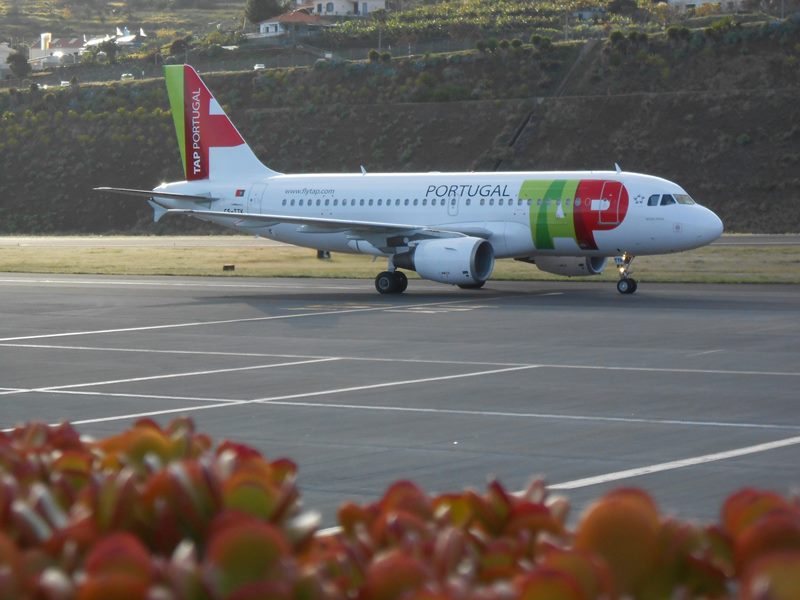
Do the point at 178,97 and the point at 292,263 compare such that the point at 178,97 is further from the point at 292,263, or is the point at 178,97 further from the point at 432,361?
the point at 432,361

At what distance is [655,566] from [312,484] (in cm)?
829

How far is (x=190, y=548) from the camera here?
109 inches

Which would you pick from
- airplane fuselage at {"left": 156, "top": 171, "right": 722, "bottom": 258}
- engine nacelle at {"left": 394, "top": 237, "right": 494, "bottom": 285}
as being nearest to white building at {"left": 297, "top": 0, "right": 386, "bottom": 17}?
airplane fuselage at {"left": 156, "top": 171, "right": 722, "bottom": 258}

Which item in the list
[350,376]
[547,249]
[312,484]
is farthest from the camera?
[547,249]

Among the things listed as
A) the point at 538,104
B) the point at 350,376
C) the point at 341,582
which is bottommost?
the point at 350,376

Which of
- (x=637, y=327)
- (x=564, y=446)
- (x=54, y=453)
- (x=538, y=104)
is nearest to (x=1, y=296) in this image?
(x=637, y=327)

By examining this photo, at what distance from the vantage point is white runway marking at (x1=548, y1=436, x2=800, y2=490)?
10891 millimetres

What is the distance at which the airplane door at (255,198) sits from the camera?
3906 cm

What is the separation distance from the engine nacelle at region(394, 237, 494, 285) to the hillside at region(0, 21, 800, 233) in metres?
35.1

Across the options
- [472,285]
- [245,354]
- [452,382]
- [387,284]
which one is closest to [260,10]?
[387,284]

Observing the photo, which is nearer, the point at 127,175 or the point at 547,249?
the point at 547,249

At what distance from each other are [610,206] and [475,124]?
166ft

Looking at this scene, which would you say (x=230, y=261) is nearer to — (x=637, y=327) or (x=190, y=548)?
(x=637, y=327)

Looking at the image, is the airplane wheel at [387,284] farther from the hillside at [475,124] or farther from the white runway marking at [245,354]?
the hillside at [475,124]
